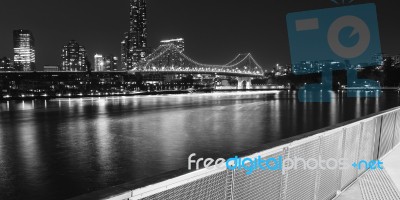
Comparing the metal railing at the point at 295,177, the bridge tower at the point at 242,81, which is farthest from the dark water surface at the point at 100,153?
the bridge tower at the point at 242,81

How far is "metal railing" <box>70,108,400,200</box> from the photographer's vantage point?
8.73 feet

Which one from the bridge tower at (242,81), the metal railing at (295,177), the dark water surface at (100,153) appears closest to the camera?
the metal railing at (295,177)

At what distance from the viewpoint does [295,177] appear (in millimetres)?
4211

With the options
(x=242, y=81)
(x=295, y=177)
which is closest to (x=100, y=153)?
(x=295, y=177)

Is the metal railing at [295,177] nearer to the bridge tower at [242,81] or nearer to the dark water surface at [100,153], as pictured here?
the dark water surface at [100,153]

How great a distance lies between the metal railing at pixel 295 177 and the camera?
2.66 meters

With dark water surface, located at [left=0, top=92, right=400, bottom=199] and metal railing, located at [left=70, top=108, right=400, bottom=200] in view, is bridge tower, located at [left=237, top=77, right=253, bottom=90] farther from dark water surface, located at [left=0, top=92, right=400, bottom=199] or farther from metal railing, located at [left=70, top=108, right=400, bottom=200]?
metal railing, located at [left=70, top=108, right=400, bottom=200]

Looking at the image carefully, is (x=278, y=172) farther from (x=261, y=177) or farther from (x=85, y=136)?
(x=85, y=136)

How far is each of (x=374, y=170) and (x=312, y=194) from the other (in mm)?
2672

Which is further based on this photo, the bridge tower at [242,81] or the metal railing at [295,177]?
the bridge tower at [242,81]

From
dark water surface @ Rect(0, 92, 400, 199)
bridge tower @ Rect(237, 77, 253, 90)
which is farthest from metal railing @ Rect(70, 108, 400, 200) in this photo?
bridge tower @ Rect(237, 77, 253, 90)

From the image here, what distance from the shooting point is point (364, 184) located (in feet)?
19.1

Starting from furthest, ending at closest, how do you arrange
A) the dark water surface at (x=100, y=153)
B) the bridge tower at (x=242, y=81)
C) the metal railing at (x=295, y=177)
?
the bridge tower at (x=242, y=81) → the dark water surface at (x=100, y=153) → the metal railing at (x=295, y=177)

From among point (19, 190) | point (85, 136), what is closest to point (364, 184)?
point (19, 190)
